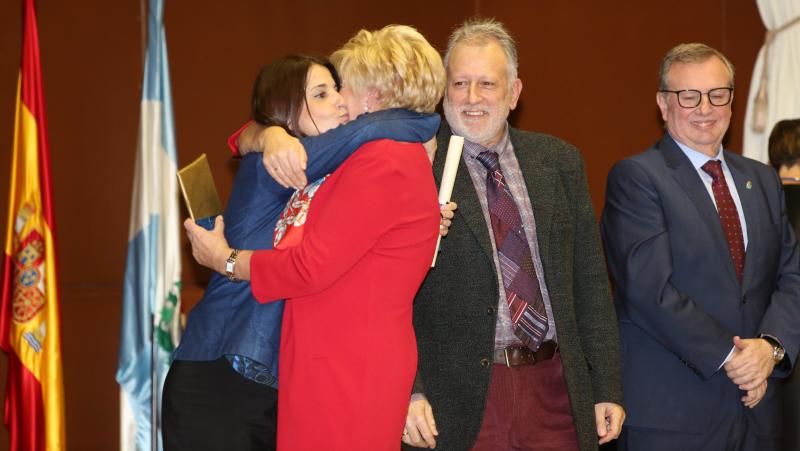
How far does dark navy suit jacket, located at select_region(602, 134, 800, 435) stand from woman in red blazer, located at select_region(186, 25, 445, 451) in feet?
3.27

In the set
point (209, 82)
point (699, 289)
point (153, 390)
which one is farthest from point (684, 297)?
point (209, 82)

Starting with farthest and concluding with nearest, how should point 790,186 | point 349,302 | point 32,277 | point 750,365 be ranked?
point 32,277 < point 790,186 < point 750,365 < point 349,302

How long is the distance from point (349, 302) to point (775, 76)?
129 inches

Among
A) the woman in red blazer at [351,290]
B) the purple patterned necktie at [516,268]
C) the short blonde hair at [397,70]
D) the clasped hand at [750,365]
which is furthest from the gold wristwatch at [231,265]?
the clasped hand at [750,365]

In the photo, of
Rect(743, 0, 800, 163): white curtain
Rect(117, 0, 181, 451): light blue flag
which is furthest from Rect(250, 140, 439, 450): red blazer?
Rect(743, 0, 800, 163): white curtain

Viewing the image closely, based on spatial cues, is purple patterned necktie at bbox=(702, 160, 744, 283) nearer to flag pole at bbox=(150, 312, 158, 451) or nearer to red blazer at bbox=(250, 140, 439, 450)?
red blazer at bbox=(250, 140, 439, 450)

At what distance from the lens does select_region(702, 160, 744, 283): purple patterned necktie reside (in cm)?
287

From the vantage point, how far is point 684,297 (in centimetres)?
276

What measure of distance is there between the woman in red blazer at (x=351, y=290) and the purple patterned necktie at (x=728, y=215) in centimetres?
124

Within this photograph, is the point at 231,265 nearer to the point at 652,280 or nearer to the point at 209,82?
the point at 652,280

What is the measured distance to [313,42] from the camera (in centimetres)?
481

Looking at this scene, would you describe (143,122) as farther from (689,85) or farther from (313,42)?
(689,85)

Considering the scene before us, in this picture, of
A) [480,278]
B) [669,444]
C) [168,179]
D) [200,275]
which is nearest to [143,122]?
[168,179]

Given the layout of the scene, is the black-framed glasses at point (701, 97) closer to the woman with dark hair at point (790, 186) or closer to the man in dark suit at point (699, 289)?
the man in dark suit at point (699, 289)
